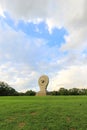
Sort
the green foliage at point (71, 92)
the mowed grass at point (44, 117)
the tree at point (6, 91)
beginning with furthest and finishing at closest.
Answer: the tree at point (6, 91), the green foliage at point (71, 92), the mowed grass at point (44, 117)

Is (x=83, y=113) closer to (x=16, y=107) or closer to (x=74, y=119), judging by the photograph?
(x=74, y=119)

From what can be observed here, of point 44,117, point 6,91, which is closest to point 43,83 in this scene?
point 6,91

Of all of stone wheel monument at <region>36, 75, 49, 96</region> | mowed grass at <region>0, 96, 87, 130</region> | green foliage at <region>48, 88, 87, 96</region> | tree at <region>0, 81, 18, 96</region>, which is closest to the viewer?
mowed grass at <region>0, 96, 87, 130</region>

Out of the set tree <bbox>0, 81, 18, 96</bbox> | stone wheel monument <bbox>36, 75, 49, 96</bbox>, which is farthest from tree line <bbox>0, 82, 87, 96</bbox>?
stone wheel monument <bbox>36, 75, 49, 96</bbox>

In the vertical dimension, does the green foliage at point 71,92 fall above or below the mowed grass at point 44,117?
above

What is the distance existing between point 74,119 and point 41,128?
2.54 meters

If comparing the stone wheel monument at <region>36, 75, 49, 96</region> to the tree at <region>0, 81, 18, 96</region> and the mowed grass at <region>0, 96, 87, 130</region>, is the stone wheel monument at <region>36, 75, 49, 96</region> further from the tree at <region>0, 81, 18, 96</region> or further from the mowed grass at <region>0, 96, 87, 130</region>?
the mowed grass at <region>0, 96, 87, 130</region>

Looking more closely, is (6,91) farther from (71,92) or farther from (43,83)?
(71,92)

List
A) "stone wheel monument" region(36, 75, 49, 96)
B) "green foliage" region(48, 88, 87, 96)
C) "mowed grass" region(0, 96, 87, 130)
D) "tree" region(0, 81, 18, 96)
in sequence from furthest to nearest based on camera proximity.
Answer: "tree" region(0, 81, 18, 96)
"green foliage" region(48, 88, 87, 96)
"stone wheel monument" region(36, 75, 49, 96)
"mowed grass" region(0, 96, 87, 130)

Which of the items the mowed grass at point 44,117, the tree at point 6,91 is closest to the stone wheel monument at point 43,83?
the tree at point 6,91

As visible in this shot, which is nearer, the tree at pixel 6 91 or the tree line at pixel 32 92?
the tree line at pixel 32 92

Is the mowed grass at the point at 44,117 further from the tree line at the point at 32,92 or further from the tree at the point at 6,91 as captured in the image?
the tree at the point at 6,91

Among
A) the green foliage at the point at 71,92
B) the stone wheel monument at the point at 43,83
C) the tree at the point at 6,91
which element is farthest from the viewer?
the tree at the point at 6,91

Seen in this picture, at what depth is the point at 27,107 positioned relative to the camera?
22.0 m
